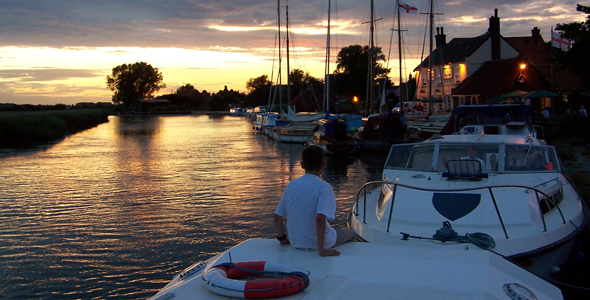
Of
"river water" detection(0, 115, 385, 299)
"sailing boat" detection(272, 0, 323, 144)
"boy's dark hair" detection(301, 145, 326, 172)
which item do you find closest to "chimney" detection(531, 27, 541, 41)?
"sailing boat" detection(272, 0, 323, 144)

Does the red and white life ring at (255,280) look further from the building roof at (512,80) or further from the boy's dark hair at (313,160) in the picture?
the building roof at (512,80)

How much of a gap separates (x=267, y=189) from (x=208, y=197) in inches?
Answer: 96.2

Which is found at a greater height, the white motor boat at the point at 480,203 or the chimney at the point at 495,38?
the chimney at the point at 495,38

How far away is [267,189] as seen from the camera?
18.2 m

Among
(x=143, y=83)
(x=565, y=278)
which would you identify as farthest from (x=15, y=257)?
(x=143, y=83)

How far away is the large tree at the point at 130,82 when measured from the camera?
6373 inches

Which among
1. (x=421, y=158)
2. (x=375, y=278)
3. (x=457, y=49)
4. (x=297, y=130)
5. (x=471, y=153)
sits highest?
(x=457, y=49)

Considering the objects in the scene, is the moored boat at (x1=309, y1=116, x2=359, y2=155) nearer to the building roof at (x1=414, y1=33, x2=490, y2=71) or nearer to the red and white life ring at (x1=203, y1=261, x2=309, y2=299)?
the building roof at (x1=414, y1=33, x2=490, y2=71)

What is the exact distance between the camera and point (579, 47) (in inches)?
858

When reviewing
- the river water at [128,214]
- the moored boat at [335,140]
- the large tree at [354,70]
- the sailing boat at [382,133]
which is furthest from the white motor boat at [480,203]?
the large tree at [354,70]

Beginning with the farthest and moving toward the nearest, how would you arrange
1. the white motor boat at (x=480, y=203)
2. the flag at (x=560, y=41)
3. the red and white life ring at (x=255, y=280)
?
the flag at (x=560, y=41), the white motor boat at (x=480, y=203), the red and white life ring at (x=255, y=280)

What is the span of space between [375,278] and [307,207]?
4.11 feet

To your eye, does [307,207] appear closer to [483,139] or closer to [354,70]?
[483,139]

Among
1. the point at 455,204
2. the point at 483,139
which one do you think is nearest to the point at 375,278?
the point at 455,204
